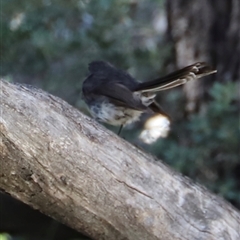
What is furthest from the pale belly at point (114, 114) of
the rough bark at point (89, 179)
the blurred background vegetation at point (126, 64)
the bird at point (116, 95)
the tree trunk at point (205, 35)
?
the tree trunk at point (205, 35)

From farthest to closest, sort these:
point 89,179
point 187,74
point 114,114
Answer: point 114,114 < point 187,74 < point 89,179

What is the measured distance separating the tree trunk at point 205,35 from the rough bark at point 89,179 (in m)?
2.34

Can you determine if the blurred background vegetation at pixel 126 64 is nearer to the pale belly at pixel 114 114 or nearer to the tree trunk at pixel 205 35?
the tree trunk at pixel 205 35

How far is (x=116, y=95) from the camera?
395 cm

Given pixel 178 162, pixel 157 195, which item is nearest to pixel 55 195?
pixel 157 195

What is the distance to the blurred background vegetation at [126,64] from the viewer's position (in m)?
4.55

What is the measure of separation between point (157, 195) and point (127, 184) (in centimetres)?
16

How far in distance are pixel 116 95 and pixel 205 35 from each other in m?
1.60

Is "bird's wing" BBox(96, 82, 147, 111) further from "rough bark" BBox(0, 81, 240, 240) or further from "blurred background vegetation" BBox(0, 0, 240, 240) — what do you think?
"rough bark" BBox(0, 81, 240, 240)

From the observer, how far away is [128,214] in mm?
2801

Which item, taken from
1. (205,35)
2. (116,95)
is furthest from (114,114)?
(205,35)

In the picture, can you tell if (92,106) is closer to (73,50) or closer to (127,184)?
(73,50)

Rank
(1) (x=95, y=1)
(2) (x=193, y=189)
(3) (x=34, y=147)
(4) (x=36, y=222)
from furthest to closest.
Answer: (1) (x=95, y=1)
(4) (x=36, y=222)
(2) (x=193, y=189)
(3) (x=34, y=147)

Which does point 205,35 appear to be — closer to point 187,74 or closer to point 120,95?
point 120,95
